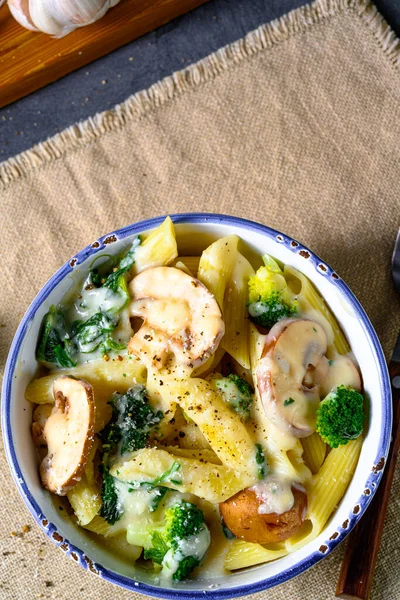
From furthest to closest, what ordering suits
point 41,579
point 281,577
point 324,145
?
point 324,145 → point 41,579 → point 281,577

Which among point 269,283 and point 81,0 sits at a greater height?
point 81,0

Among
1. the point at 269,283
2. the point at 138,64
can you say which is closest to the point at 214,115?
the point at 138,64

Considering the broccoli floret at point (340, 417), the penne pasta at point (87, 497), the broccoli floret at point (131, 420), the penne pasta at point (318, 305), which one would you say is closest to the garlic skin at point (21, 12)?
the penne pasta at point (318, 305)

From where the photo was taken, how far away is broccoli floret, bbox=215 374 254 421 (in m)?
2.14

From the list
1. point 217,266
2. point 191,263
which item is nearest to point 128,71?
point 191,263

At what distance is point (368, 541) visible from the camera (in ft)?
7.98

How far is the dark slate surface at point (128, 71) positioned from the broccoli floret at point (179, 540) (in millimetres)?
1637

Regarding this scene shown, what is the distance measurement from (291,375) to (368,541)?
2.48 ft

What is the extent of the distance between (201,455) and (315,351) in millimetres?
476

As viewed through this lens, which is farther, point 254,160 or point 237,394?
point 254,160

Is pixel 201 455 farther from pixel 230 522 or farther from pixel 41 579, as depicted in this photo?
pixel 41 579

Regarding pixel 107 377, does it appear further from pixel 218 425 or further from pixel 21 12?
pixel 21 12

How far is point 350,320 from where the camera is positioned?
7.34ft

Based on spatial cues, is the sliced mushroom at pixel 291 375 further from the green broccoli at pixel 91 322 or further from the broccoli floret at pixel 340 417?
the green broccoli at pixel 91 322
